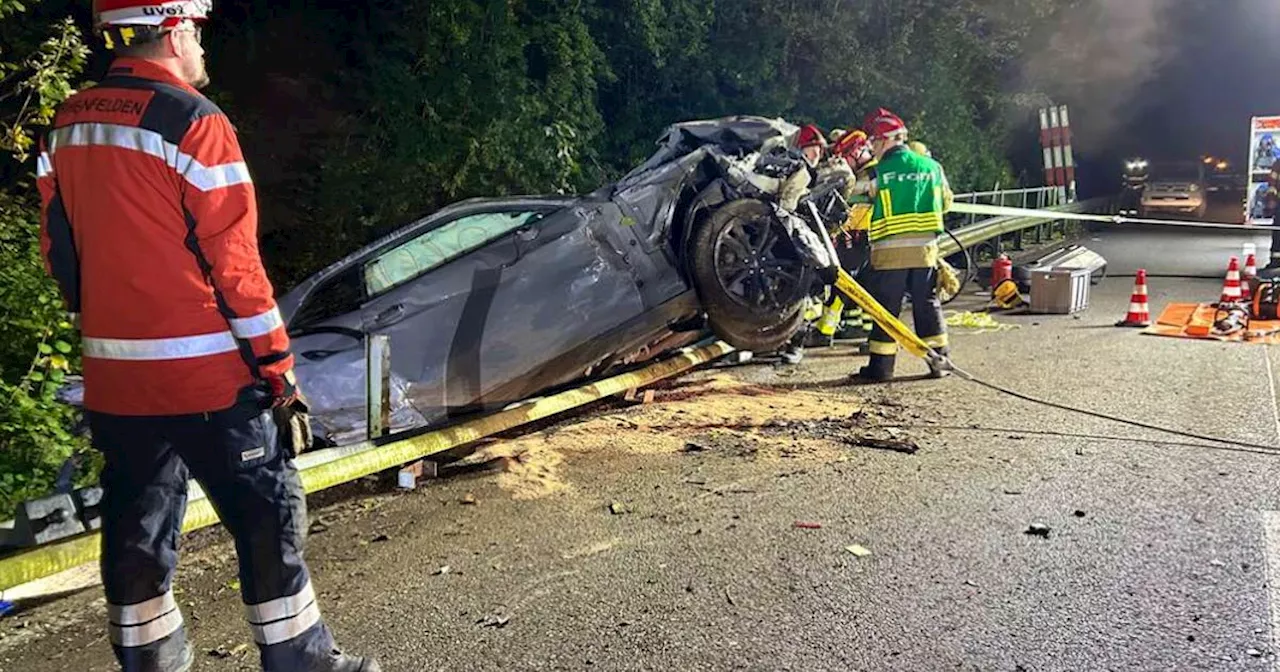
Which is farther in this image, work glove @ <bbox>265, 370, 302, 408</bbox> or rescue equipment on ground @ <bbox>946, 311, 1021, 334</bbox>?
rescue equipment on ground @ <bbox>946, 311, 1021, 334</bbox>

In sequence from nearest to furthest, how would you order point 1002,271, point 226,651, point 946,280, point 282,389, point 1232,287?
point 282,389 → point 226,651 → point 946,280 → point 1232,287 → point 1002,271

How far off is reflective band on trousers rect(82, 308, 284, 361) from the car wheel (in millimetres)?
3076

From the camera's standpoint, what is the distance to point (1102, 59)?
2392 centimetres

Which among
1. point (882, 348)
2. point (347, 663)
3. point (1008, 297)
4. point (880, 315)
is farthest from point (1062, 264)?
point (347, 663)

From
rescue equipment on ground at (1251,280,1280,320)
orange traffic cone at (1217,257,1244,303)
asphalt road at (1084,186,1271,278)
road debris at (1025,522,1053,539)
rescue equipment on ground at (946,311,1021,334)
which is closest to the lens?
road debris at (1025,522,1053,539)

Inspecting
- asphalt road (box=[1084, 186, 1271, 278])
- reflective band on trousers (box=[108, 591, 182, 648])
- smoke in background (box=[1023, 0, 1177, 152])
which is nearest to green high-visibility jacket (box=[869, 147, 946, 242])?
asphalt road (box=[1084, 186, 1271, 278])

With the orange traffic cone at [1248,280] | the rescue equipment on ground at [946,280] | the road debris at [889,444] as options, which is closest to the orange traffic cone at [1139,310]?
the orange traffic cone at [1248,280]

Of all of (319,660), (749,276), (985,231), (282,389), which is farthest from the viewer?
(985,231)

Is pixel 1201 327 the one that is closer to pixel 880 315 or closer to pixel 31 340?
pixel 880 315

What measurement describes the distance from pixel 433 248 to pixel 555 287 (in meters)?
0.68

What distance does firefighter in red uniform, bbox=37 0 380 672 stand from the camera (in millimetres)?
2223

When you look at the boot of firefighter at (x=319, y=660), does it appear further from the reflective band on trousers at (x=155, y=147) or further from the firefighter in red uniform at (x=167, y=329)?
the reflective band on trousers at (x=155, y=147)

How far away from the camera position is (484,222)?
487 centimetres

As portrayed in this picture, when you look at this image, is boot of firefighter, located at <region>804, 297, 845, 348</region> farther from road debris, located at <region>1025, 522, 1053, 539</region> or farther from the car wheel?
road debris, located at <region>1025, 522, 1053, 539</region>
